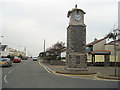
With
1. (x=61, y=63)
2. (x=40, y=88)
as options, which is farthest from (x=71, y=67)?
(x=61, y=63)

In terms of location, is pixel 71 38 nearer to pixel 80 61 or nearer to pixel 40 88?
pixel 80 61

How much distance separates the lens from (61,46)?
62750 millimetres

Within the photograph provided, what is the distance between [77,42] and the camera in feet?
55.3

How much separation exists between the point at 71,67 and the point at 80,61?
1204 millimetres

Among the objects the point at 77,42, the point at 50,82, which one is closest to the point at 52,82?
the point at 50,82

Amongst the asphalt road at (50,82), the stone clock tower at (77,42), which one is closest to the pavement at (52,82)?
the asphalt road at (50,82)

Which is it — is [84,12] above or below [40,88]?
above

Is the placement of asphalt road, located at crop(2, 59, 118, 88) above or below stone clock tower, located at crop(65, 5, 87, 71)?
below

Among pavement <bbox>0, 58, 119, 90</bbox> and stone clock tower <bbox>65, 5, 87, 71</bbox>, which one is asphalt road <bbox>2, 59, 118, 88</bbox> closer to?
pavement <bbox>0, 58, 119, 90</bbox>

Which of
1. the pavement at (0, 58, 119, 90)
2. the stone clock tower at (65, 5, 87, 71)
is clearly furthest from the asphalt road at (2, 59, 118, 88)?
the stone clock tower at (65, 5, 87, 71)

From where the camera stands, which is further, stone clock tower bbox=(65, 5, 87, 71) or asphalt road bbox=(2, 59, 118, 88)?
stone clock tower bbox=(65, 5, 87, 71)

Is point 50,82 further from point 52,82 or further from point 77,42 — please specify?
point 77,42

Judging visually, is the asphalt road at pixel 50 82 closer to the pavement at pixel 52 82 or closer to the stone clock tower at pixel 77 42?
the pavement at pixel 52 82

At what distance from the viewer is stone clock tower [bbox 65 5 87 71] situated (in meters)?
16.5
